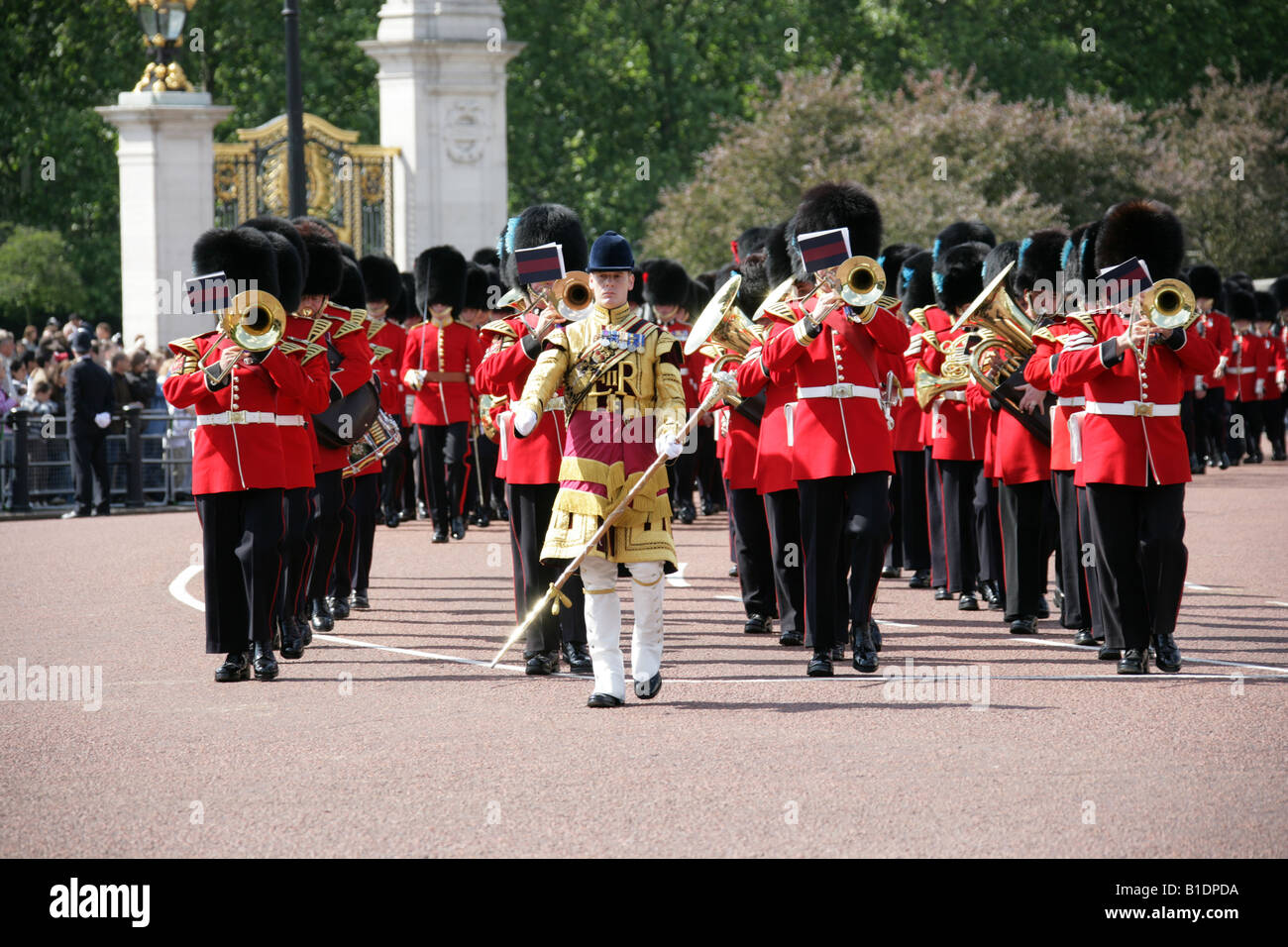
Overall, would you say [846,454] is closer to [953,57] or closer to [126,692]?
[126,692]

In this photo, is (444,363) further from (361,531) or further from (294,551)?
(294,551)

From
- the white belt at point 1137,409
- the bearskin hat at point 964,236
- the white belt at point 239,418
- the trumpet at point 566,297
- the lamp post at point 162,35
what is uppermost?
the lamp post at point 162,35

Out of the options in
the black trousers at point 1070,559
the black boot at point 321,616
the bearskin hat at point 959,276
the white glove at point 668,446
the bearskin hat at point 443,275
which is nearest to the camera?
the white glove at point 668,446

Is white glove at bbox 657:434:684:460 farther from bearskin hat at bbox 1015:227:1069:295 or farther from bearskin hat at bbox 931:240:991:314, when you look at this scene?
bearskin hat at bbox 931:240:991:314

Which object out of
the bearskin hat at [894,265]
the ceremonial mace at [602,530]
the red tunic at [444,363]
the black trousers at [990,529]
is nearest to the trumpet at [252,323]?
the ceremonial mace at [602,530]

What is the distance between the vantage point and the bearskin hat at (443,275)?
1338cm

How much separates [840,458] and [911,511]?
3543mm

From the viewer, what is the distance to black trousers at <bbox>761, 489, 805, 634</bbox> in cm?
873

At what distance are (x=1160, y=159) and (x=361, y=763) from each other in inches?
1135

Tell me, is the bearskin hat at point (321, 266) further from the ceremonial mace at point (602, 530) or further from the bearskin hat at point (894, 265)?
the bearskin hat at point (894, 265)

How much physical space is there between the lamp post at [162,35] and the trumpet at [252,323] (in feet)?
45.5

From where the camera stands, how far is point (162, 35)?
69.1 ft

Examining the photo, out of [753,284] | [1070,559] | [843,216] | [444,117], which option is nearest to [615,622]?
[843,216]

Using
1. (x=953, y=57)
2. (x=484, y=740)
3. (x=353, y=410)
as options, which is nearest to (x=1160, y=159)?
(x=953, y=57)
